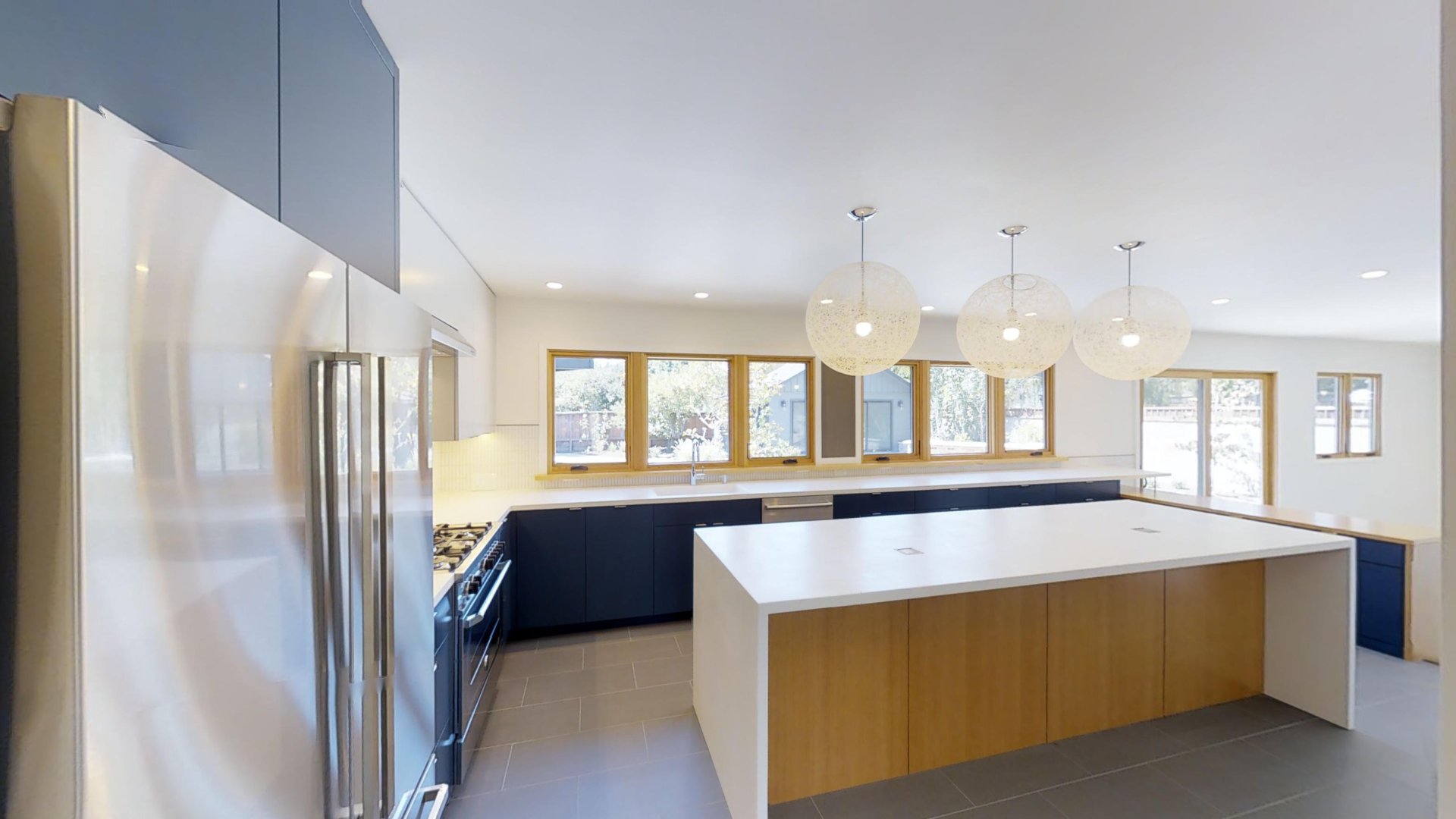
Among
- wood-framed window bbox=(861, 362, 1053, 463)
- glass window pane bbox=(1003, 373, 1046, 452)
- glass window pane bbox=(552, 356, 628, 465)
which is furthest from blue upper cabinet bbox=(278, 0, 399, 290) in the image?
glass window pane bbox=(1003, 373, 1046, 452)

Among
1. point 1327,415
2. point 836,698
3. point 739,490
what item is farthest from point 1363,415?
point 836,698

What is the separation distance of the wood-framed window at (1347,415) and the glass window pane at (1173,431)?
76.6 inches

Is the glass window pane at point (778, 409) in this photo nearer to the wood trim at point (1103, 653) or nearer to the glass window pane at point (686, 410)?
the glass window pane at point (686, 410)

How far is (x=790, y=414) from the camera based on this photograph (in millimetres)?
4727

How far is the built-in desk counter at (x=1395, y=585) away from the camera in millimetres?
2936

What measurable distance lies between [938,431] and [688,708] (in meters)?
3.63

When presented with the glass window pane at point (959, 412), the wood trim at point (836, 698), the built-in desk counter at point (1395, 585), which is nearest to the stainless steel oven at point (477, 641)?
the wood trim at point (836, 698)

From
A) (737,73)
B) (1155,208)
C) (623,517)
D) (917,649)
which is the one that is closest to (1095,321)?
(1155,208)

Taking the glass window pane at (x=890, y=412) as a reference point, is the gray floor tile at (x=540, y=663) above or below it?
below

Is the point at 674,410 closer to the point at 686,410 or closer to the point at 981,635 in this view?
the point at 686,410

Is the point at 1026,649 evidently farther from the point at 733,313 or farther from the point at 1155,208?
the point at 733,313

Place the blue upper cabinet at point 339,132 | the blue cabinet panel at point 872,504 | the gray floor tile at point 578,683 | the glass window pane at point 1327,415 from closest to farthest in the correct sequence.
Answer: the blue upper cabinet at point 339,132 < the gray floor tile at point 578,683 < the blue cabinet panel at point 872,504 < the glass window pane at point 1327,415

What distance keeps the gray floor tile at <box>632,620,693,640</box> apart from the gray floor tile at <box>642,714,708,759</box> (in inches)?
38.5

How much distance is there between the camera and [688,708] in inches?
100
